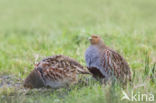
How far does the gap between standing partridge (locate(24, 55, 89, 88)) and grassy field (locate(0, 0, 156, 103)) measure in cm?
13

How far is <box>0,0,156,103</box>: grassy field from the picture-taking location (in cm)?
409

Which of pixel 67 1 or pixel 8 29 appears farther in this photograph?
pixel 67 1

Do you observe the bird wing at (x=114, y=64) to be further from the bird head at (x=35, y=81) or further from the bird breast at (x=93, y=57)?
the bird head at (x=35, y=81)

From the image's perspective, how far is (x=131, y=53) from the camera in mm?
6418

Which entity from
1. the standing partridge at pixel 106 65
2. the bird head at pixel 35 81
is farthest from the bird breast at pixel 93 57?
the bird head at pixel 35 81

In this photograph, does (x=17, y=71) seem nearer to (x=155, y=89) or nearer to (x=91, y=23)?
(x=155, y=89)

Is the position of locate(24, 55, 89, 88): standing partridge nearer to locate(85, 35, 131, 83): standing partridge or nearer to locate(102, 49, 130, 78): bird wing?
locate(85, 35, 131, 83): standing partridge

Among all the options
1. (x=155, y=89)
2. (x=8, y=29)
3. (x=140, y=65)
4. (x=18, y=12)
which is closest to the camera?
(x=155, y=89)

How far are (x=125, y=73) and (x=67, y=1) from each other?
36.0 feet

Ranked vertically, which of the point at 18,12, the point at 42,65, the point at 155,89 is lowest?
the point at 155,89

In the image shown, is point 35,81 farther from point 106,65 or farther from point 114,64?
point 114,64

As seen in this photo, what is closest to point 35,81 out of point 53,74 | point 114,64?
point 53,74

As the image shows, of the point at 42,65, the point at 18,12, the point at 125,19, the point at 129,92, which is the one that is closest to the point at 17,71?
the point at 42,65

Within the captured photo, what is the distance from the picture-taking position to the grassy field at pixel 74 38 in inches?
161
